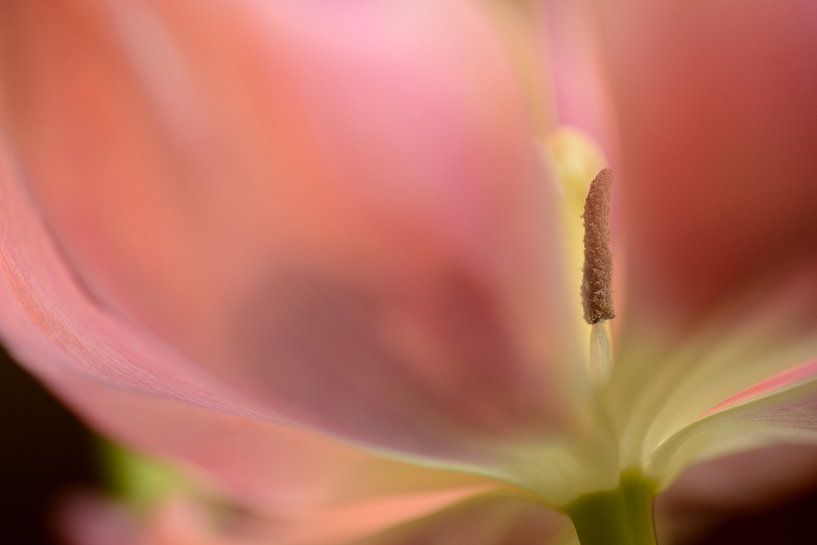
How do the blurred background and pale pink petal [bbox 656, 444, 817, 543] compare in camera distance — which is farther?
the blurred background

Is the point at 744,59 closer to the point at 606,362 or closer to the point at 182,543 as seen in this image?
the point at 606,362

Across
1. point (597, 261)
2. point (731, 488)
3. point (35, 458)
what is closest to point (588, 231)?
point (597, 261)

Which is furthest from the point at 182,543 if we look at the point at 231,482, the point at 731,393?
the point at 731,393

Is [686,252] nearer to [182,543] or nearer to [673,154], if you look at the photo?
[673,154]

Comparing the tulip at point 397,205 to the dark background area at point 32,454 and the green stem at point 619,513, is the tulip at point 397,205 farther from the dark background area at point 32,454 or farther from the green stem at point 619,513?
the dark background area at point 32,454

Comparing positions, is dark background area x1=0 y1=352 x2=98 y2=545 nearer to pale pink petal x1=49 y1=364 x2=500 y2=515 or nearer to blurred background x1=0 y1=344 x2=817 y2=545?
blurred background x1=0 y1=344 x2=817 y2=545

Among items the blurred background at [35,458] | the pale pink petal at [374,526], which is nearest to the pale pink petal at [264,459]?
the pale pink petal at [374,526]

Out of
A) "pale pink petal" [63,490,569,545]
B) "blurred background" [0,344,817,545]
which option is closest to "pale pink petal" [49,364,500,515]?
"pale pink petal" [63,490,569,545]
